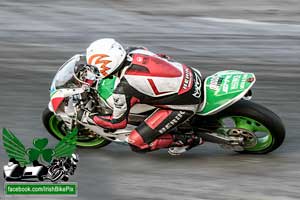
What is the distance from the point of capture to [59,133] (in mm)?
8320

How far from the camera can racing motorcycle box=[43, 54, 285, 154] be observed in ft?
24.7

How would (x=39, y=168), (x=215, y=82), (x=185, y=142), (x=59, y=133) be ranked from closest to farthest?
1. (x=39, y=168)
2. (x=215, y=82)
3. (x=185, y=142)
4. (x=59, y=133)

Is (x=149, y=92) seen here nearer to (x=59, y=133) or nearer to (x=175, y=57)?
(x=59, y=133)

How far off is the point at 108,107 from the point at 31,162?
→ 1.10 metres

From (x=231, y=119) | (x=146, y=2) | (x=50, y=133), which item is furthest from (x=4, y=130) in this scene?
(x=146, y=2)

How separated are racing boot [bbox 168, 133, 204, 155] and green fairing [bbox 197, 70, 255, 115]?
34 cm

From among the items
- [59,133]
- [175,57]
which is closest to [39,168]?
[59,133]

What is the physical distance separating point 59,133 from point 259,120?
2.53 m

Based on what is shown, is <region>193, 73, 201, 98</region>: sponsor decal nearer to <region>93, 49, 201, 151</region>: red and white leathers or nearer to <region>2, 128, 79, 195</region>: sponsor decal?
<region>93, 49, 201, 151</region>: red and white leathers

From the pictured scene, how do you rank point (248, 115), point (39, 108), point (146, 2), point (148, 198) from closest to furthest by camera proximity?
point (148, 198) → point (248, 115) → point (39, 108) → point (146, 2)

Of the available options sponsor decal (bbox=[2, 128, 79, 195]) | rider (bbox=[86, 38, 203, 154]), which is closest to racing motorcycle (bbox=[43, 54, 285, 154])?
rider (bbox=[86, 38, 203, 154])

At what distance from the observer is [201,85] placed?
7.68 meters

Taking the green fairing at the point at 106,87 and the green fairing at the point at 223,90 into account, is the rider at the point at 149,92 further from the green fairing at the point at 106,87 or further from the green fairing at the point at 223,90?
the green fairing at the point at 106,87

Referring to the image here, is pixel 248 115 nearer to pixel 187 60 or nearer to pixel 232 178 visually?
pixel 232 178
